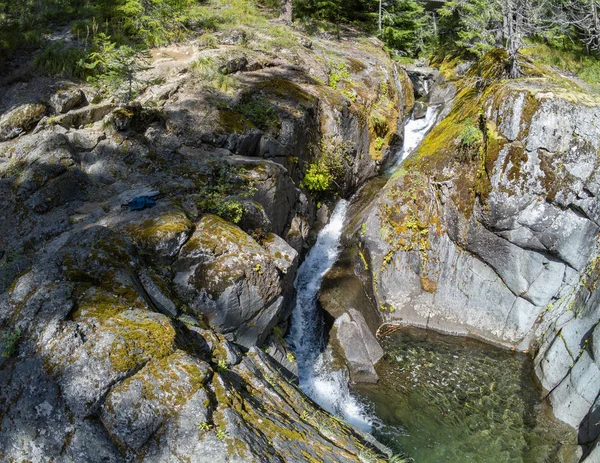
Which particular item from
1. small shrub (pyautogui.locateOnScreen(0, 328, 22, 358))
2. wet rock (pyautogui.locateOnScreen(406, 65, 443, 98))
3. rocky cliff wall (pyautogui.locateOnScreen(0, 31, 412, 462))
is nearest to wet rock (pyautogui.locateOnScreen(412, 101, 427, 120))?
wet rock (pyautogui.locateOnScreen(406, 65, 443, 98))

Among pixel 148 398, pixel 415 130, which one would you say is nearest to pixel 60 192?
pixel 148 398

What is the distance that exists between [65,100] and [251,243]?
278 inches

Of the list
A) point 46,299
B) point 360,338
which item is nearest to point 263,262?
point 46,299

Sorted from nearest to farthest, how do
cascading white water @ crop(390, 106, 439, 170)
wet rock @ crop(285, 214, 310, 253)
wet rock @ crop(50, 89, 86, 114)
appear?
wet rock @ crop(50, 89, 86, 114) → wet rock @ crop(285, 214, 310, 253) → cascading white water @ crop(390, 106, 439, 170)

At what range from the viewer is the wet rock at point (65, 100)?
10.9 m

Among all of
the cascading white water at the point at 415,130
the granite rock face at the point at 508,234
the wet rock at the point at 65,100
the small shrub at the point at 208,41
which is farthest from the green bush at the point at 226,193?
the cascading white water at the point at 415,130

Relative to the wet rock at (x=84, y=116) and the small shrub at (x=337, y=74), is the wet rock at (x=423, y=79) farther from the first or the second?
the wet rock at (x=84, y=116)

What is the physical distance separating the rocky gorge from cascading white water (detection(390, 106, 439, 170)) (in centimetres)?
84

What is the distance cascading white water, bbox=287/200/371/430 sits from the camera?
9.14m

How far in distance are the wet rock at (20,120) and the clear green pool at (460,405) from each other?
10.3m

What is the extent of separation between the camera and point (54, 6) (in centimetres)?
1530

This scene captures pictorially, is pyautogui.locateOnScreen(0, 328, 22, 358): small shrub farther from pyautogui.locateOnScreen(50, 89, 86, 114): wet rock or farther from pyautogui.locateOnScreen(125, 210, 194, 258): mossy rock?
pyautogui.locateOnScreen(50, 89, 86, 114): wet rock

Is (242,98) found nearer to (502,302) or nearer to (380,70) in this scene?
(380,70)

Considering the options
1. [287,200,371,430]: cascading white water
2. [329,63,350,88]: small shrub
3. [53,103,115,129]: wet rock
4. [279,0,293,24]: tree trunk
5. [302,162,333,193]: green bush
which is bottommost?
[287,200,371,430]: cascading white water
